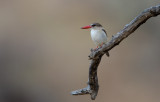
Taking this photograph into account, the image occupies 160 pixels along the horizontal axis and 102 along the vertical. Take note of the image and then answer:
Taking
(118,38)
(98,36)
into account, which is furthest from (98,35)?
(118,38)

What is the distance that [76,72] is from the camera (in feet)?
25.3

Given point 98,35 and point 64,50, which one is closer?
point 98,35

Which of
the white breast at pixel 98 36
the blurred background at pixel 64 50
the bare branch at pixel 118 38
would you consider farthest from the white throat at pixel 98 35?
the blurred background at pixel 64 50

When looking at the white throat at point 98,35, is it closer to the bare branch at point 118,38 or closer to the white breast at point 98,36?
the white breast at point 98,36

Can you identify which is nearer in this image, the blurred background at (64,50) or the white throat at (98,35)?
the white throat at (98,35)

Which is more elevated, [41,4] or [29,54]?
[41,4]

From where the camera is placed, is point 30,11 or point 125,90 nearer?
point 125,90

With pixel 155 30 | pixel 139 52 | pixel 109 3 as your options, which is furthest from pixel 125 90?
pixel 109 3

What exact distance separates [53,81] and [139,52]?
2278mm

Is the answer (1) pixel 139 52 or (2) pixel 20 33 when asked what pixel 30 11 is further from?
(1) pixel 139 52

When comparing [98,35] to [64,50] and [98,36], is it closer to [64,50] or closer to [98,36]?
[98,36]

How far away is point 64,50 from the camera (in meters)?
7.80

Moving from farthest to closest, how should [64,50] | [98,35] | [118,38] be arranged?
[64,50], [98,35], [118,38]

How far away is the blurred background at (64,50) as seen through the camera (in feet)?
25.1
